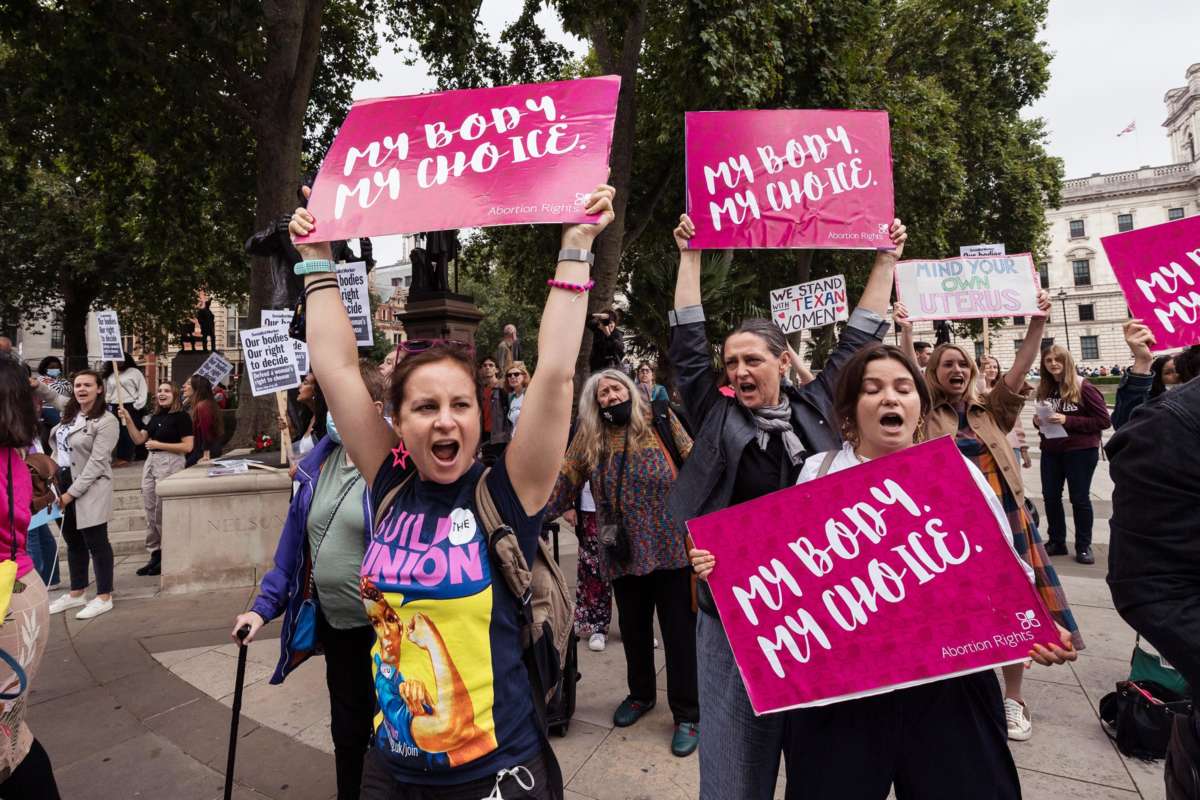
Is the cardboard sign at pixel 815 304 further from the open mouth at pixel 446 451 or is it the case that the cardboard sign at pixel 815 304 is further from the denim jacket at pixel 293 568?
the open mouth at pixel 446 451

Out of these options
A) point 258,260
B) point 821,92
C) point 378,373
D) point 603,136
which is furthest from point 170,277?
point 603,136

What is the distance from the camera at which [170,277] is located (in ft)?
52.1

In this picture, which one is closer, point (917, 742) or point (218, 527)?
point (917, 742)

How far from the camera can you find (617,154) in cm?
1211

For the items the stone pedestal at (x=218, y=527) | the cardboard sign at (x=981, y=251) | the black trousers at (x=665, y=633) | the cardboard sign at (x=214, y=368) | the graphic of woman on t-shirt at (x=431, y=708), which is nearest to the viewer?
the graphic of woman on t-shirt at (x=431, y=708)

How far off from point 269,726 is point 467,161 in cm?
328

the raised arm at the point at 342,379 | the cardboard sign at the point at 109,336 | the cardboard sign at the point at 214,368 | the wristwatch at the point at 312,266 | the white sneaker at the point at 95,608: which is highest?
the cardboard sign at the point at 109,336

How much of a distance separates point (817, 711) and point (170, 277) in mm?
18211

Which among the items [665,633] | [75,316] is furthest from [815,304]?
[75,316]

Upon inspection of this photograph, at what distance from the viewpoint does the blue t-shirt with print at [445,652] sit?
1.47 meters

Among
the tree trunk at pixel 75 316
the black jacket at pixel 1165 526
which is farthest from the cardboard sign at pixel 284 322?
the tree trunk at pixel 75 316

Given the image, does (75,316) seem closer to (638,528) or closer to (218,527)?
(218,527)

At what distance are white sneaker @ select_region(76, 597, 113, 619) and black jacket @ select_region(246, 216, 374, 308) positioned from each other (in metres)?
2.88

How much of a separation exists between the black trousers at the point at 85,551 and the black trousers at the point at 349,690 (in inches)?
169
